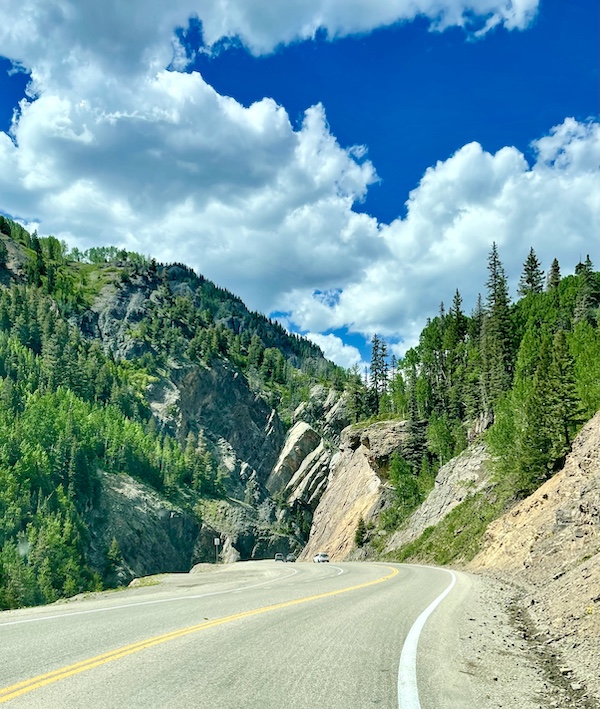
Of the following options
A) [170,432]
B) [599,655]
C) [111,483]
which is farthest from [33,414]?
[599,655]

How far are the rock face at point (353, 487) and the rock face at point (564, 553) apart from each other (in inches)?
1546

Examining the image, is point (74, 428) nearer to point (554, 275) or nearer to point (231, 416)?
point (231, 416)

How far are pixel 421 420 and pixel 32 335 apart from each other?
118406mm

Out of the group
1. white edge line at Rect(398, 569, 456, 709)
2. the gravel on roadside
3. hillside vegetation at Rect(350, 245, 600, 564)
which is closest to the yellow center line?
white edge line at Rect(398, 569, 456, 709)

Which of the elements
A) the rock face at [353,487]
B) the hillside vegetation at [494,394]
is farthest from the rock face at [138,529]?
the hillside vegetation at [494,394]

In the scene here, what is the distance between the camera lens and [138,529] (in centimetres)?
10569

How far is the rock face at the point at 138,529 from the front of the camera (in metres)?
100

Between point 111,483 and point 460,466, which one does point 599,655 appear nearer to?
point 460,466

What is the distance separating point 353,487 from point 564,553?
64.1m

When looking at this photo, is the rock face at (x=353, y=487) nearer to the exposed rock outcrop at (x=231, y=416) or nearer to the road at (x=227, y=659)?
the road at (x=227, y=659)

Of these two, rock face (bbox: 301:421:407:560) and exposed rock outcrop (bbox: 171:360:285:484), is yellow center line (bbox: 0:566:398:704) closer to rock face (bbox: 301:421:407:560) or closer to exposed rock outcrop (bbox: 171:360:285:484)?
rock face (bbox: 301:421:407:560)

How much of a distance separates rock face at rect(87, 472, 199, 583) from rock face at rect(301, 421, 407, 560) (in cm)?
3472

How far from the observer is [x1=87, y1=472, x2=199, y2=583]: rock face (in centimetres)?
10044

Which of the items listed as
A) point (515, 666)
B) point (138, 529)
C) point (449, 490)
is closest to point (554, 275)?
point (449, 490)
